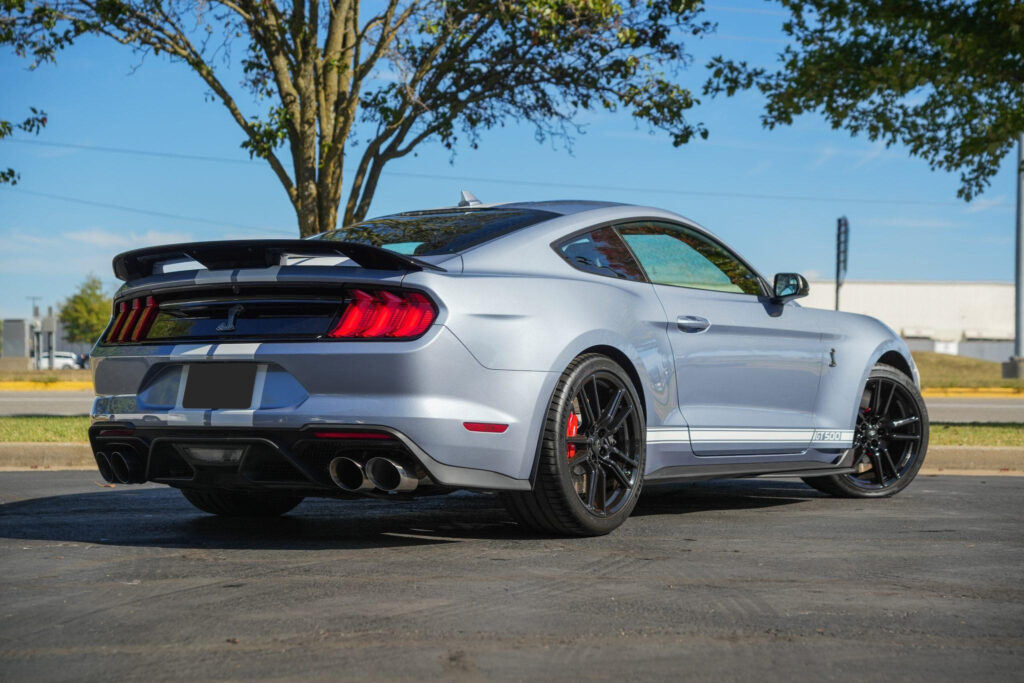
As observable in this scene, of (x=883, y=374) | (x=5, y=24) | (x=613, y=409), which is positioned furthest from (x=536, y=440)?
(x=5, y=24)

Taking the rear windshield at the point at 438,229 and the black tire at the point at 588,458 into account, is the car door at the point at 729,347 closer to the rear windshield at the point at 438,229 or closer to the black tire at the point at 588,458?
the black tire at the point at 588,458

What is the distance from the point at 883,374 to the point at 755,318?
1291 mm

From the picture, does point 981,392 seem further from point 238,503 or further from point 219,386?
point 219,386

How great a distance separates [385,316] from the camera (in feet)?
15.3

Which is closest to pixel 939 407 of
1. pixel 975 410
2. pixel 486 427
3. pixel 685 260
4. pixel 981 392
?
pixel 975 410

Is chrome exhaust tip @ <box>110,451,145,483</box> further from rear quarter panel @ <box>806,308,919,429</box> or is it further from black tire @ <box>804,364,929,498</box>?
black tire @ <box>804,364,929,498</box>

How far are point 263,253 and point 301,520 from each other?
1.70m

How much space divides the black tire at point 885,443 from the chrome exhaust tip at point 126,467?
12.7 feet

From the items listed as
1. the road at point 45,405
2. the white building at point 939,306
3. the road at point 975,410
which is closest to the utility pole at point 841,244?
the road at point 975,410

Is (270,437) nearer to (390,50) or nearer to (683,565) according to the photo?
(683,565)

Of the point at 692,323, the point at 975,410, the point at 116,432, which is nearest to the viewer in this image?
the point at 116,432

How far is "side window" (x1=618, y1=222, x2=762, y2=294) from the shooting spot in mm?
5863

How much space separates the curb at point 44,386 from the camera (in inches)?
1174

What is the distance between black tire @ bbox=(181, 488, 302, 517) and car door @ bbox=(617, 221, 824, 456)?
1.97m
